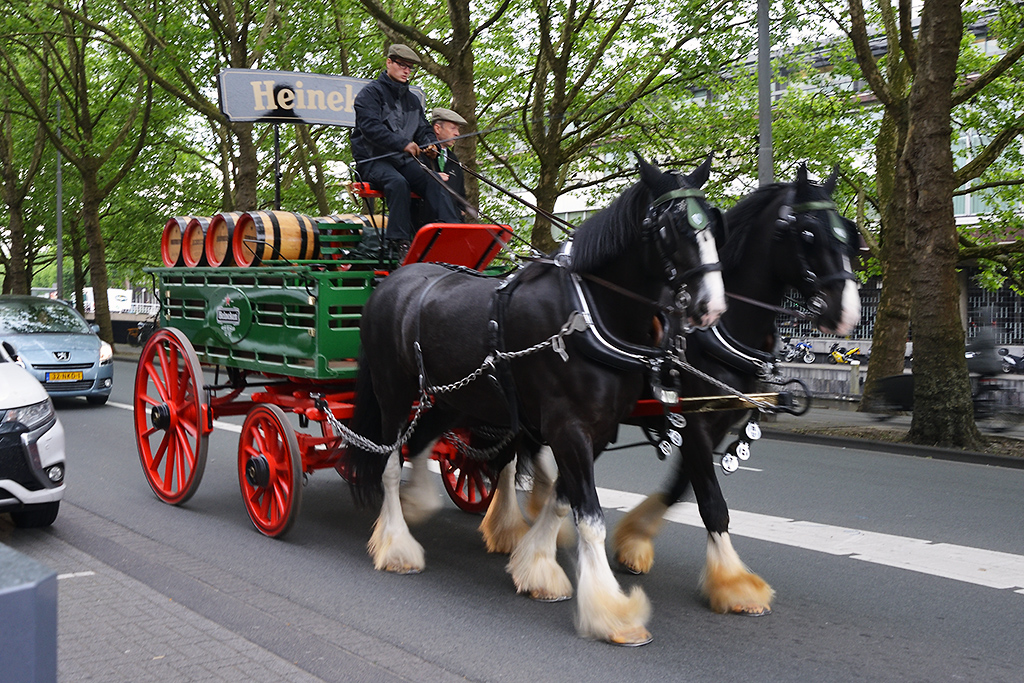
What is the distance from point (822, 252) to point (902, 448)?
671cm

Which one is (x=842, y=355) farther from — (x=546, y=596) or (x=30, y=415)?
(x=30, y=415)

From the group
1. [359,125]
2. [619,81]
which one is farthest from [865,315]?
[359,125]

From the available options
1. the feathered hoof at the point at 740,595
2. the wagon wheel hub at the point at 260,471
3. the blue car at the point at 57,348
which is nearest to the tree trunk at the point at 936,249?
the feathered hoof at the point at 740,595

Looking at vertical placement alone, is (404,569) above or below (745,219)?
below

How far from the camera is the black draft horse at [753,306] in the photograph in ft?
15.5

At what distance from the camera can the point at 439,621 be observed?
4.80 meters

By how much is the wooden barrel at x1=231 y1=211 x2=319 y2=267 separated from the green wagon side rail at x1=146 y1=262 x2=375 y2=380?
0.19 meters

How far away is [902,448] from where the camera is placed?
35.1 feet

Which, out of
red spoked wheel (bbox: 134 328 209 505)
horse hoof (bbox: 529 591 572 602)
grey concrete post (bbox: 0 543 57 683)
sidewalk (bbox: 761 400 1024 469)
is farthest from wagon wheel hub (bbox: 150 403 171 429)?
sidewalk (bbox: 761 400 1024 469)

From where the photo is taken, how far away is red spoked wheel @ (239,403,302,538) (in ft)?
20.2

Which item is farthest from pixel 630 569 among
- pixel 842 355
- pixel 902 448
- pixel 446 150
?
pixel 842 355

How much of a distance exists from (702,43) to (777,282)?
11261 mm

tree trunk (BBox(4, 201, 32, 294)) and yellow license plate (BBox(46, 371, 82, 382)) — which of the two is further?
tree trunk (BBox(4, 201, 32, 294))

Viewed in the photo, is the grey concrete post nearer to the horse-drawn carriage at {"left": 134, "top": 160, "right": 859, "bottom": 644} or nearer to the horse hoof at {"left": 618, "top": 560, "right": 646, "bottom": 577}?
the horse-drawn carriage at {"left": 134, "top": 160, "right": 859, "bottom": 644}
